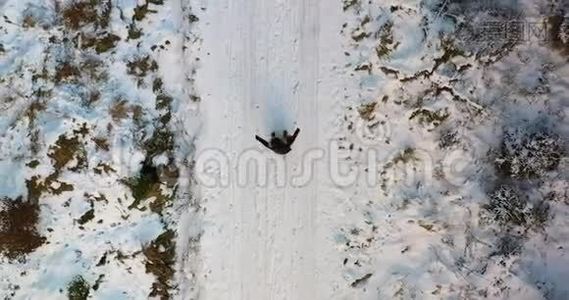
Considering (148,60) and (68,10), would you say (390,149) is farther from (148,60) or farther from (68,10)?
(68,10)

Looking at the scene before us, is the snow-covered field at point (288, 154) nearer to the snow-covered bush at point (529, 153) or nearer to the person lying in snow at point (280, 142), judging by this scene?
the snow-covered bush at point (529, 153)

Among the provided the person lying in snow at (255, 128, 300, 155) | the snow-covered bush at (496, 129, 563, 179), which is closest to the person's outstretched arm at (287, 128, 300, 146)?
the person lying in snow at (255, 128, 300, 155)

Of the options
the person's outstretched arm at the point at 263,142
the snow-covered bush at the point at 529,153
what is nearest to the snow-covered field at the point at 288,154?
the snow-covered bush at the point at 529,153

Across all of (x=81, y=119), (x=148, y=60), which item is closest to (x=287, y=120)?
(x=148, y=60)

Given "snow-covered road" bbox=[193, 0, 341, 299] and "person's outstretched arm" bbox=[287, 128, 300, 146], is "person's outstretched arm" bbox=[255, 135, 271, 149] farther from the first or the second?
"person's outstretched arm" bbox=[287, 128, 300, 146]

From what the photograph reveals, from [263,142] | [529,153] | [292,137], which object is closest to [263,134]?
[263,142]

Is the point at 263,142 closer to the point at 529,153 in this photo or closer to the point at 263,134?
the point at 263,134
